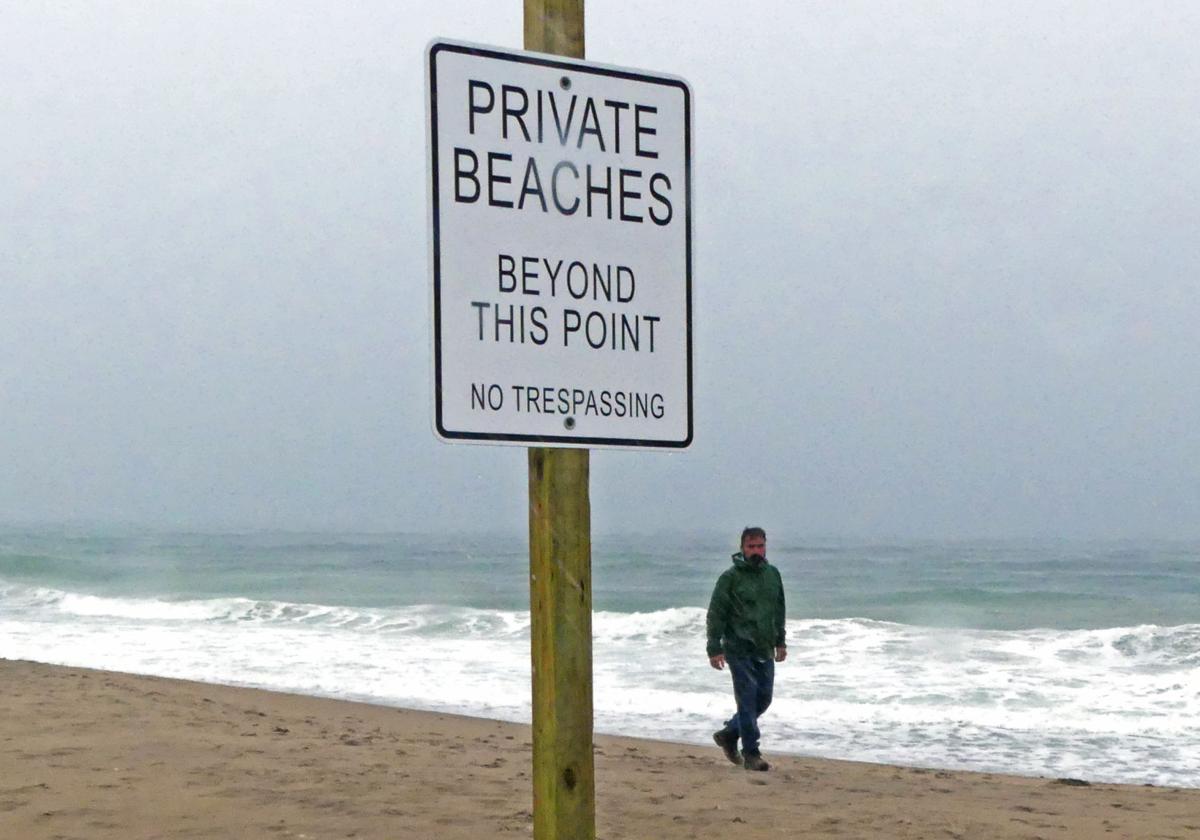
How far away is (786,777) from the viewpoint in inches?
449

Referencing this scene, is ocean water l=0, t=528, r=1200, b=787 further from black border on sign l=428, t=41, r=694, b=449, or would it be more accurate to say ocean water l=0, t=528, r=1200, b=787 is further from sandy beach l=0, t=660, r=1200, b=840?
black border on sign l=428, t=41, r=694, b=449

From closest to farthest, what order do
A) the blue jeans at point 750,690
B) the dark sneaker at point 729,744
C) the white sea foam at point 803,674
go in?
the blue jeans at point 750,690, the dark sneaker at point 729,744, the white sea foam at point 803,674

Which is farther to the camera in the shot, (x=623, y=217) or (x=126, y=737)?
(x=126, y=737)

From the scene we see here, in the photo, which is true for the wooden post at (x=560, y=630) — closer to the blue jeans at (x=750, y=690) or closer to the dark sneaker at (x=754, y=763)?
the blue jeans at (x=750, y=690)

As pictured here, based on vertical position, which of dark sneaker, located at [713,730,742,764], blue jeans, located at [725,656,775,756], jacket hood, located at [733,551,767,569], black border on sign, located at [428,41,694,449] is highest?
black border on sign, located at [428,41,694,449]

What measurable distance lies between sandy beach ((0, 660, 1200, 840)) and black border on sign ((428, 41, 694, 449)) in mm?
6356

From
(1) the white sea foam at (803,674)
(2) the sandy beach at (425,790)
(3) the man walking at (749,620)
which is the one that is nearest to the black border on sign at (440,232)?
(2) the sandy beach at (425,790)

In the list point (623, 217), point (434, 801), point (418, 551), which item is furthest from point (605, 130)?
point (418, 551)

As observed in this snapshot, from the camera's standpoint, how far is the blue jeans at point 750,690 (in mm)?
11258

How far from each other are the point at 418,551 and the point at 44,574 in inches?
811

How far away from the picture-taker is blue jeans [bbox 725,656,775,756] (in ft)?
36.9

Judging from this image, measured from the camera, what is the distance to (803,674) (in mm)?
19984

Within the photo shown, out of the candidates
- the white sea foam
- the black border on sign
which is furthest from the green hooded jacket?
the black border on sign

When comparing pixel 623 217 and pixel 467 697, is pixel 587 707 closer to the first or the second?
pixel 623 217
